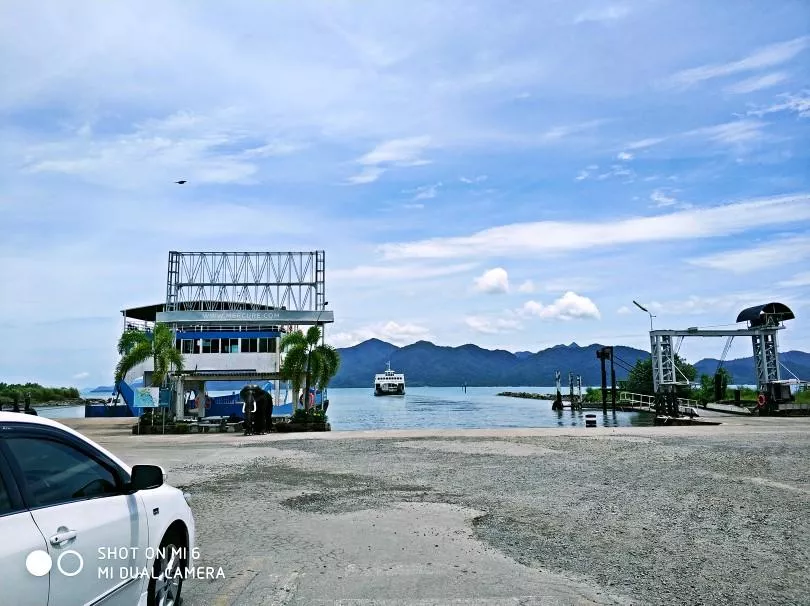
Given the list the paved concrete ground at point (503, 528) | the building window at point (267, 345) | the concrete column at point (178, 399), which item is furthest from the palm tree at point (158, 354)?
the paved concrete ground at point (503, 528)

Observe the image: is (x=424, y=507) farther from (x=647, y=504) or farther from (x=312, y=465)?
(x=312, y=465)

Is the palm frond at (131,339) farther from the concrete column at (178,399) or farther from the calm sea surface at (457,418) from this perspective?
the calm sea surface at (457,418)

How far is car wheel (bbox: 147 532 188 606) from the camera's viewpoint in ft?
15.2

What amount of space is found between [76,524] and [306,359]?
28.7 metres

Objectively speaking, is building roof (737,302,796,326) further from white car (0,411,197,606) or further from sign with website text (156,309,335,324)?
white car (0,411,197,606)

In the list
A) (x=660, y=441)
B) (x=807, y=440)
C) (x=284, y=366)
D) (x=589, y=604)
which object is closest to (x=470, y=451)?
(x=660, y=441)

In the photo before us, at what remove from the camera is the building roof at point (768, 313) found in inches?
1779

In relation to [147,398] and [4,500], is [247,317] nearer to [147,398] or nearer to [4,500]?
[147,398]

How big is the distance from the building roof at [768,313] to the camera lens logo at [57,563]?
1924 inches

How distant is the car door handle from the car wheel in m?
1.14

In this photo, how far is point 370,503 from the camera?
9.91 m

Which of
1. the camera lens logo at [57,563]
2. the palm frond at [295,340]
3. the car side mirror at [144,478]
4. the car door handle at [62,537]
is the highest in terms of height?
the palm frond at [295,340]

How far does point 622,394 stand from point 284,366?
192 feet

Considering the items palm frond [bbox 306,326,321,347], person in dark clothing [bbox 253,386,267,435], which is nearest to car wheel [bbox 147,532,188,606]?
person in dark clothing [bbox 253,386,267,435]
